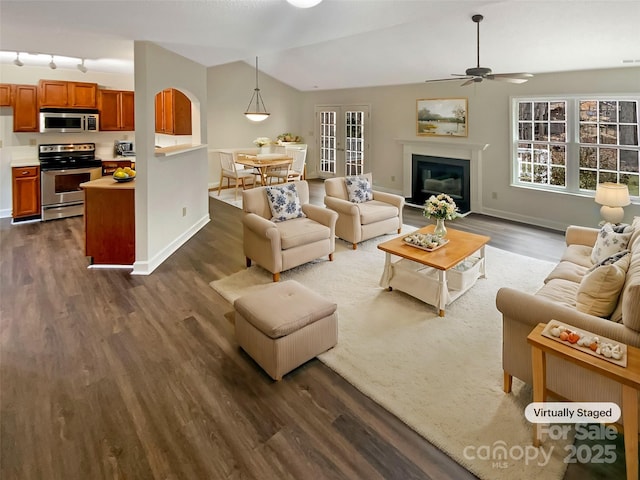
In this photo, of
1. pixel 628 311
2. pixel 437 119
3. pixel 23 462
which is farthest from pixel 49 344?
pixel 437 119

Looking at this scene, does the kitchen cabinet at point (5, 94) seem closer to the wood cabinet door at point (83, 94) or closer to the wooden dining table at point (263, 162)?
the wood cabinet door at point (83, 94)

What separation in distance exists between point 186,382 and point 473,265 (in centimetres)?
289

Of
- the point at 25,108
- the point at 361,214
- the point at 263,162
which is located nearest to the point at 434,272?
the point at 361,214

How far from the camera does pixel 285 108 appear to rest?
35.8ft

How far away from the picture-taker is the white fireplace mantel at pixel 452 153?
23.3 feet

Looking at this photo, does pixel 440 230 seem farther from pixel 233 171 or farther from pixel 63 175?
pixel 63 175

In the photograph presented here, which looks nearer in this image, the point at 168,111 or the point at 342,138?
the point at 168,111

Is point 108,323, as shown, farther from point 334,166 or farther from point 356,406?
point 334,166

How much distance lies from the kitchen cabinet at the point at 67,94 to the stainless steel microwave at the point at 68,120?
10 centimetres

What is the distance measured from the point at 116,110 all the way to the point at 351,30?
490cm

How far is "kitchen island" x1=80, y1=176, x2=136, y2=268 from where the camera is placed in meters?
4.50

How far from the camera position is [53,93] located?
20.8 feet

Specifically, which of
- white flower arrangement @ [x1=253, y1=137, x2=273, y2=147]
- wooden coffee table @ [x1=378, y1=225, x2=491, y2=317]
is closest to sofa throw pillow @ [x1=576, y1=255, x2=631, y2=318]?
wooden coffee table @ [x1=378, y1=225, x2=491, y2=317]

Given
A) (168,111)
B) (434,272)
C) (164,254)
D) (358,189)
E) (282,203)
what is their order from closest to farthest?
(434,272)
(282,203)
(164,254)
(358,189)
(168,111)
